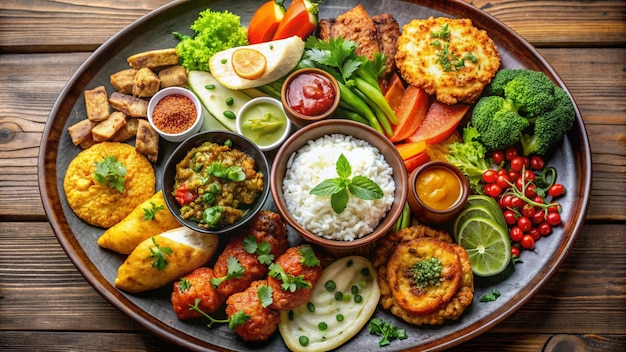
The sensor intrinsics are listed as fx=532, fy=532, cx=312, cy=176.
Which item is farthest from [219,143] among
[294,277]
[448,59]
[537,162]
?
[537,162]

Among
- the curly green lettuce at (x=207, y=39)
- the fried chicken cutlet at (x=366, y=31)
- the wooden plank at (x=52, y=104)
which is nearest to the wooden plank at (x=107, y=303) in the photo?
the wooden plank at (x=52, y=104)

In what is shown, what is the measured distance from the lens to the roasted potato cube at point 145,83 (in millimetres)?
4465

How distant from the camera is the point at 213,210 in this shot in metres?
3.92

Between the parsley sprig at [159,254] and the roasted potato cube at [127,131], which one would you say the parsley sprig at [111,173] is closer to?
the roasted potato cube at [127,131]

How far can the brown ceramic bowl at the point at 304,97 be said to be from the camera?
4.30 m

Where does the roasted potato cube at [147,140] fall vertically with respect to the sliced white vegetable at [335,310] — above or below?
above

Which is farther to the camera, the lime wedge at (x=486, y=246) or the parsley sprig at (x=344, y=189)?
the lime wedge at (x=486, y=246)

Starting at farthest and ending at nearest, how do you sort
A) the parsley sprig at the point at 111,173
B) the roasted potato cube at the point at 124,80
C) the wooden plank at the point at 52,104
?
the wooden plank at the point at 52,104 → the roasted potato cube at the point at 124,80 → the parsley sprig at the point at 111,173

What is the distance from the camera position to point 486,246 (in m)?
4.19

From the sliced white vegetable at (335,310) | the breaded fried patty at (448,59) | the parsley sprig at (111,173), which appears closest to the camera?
the sliced white vegetable at (335,310)

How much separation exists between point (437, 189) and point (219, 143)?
1775 millimetres

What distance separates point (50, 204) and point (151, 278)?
1.05 meters

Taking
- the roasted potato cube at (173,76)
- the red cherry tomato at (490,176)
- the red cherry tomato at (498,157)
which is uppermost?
the red cherry tomato at (498,157)

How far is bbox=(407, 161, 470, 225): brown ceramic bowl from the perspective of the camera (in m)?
4.15
